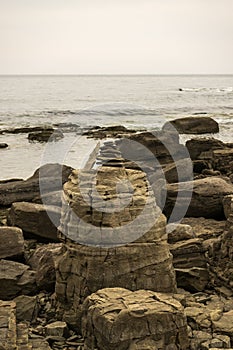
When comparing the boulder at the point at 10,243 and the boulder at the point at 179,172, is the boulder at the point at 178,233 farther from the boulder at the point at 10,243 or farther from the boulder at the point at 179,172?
the boulder at the point at 179,172

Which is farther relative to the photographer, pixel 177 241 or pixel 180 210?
pixel 180 210

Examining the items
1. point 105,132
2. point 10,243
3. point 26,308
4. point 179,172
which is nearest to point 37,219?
point 10,243

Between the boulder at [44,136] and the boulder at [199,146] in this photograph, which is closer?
the boulder at [199,146]

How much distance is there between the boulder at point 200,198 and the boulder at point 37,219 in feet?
7.95

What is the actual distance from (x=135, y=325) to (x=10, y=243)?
4.24 metres

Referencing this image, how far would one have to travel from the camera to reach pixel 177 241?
364 inches

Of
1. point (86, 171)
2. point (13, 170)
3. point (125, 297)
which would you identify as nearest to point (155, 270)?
point (125, 297)

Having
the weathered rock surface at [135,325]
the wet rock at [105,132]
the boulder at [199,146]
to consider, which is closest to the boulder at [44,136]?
the wet rock at [105,132]

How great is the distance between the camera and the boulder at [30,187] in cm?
1554

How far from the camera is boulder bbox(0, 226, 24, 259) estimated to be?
9.62 metres

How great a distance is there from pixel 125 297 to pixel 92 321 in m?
0.50

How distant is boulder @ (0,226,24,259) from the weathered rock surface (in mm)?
3448

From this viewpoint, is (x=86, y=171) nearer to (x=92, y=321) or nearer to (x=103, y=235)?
(x=103, y=235)

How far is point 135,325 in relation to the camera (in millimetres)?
5980
